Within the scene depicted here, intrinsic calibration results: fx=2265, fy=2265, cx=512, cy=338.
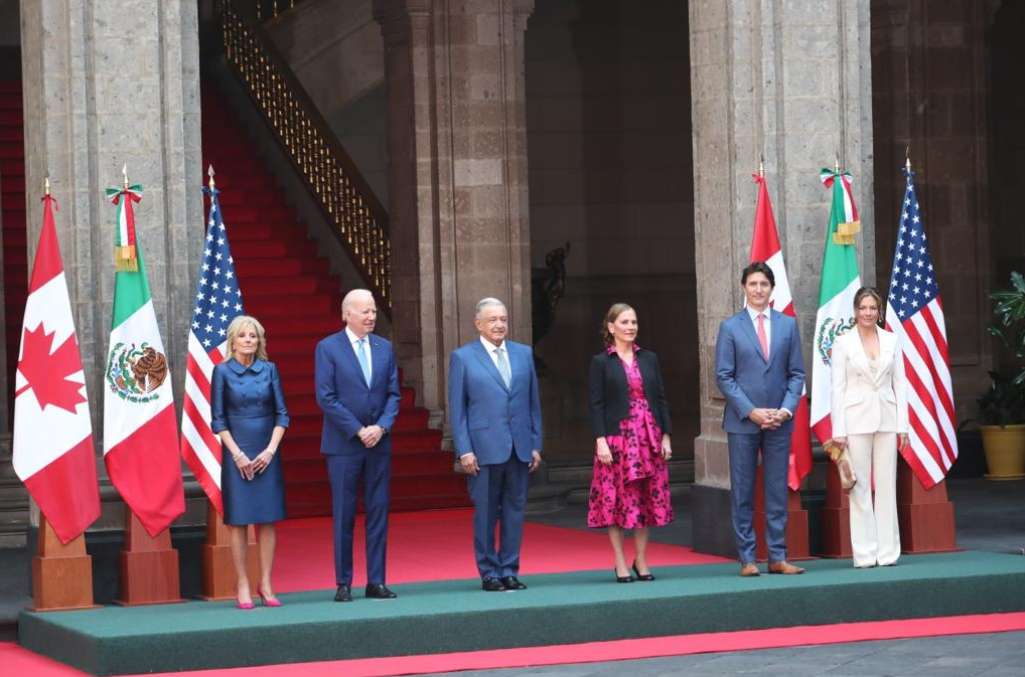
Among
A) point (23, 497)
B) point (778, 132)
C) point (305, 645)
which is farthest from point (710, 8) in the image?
point (23, 497)

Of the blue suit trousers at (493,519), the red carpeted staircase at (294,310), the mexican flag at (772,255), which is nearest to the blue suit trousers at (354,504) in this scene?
the blue suit trousers at (493,519)

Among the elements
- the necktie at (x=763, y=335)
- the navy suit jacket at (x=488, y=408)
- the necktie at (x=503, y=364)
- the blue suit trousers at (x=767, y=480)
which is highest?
the necktie at (x=763, y=335)

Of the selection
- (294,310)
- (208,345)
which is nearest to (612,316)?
(208,345)

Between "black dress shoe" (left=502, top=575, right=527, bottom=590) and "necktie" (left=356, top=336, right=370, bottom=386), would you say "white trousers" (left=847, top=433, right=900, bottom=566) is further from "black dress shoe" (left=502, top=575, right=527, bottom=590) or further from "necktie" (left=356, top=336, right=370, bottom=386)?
"necktie" (left=356, top=336, right=370, bottom=386)

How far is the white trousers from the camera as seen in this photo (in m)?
13.2

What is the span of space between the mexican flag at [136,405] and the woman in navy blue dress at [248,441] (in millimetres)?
713

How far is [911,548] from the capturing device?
14031 millimetres

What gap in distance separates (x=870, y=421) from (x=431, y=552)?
11.2ft

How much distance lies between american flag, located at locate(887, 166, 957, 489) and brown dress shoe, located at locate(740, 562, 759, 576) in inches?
73.4

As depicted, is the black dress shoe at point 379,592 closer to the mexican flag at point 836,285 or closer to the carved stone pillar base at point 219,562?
the carved stone pillar base at point 219,562

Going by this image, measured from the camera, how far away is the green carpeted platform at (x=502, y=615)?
1109cm

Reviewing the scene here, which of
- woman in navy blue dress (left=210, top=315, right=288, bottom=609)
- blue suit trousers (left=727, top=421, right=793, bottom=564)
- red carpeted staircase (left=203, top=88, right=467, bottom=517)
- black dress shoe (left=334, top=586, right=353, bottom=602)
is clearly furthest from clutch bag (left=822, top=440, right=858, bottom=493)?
red carpeted staircase (left=203, top=88, right=467, bottom=517)

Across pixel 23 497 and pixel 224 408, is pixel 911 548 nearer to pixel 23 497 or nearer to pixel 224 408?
pixel 224 408

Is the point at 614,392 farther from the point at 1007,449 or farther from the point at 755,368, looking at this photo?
the point at 1007,449
